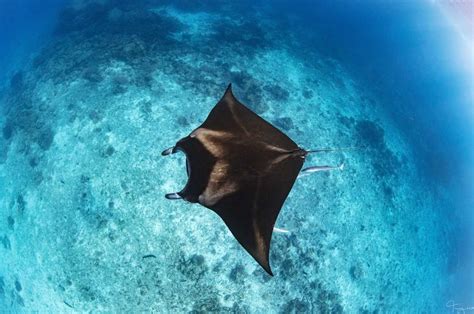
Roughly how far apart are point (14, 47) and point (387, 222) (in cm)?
1240

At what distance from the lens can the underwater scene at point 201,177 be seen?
6.17 metres

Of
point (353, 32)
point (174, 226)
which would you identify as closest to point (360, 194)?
point (174, 226)

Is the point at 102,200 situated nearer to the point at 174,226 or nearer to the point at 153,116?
the point at 174,226

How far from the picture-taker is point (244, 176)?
9.51ft

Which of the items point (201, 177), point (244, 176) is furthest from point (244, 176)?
point (201, 177)

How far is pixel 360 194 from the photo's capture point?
7605mm

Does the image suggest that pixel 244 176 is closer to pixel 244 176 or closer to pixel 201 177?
pixel 244 176
